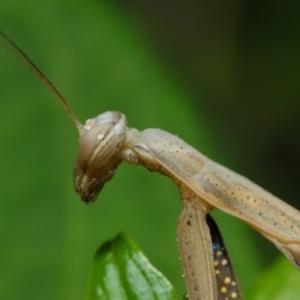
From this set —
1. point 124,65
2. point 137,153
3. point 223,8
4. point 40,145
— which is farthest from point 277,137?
point 137,153

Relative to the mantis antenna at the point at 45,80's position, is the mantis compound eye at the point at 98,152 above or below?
below

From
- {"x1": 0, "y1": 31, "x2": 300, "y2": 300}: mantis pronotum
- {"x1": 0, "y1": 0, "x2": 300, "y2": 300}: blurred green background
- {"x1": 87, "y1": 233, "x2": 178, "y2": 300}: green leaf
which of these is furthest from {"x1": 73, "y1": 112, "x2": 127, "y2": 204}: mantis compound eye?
{"x1": 0, "y1": 0, "x2": 300, "y2": 300}: blurred green background

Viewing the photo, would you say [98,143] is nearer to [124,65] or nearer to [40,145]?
[40,145]

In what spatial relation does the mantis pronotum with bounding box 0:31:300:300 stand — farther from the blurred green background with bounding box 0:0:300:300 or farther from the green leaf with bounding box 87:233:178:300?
the blurred green background with bounding box 0:0:300:300

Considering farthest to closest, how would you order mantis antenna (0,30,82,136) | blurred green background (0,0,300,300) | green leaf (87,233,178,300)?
blurred green background (0,0,300,300) → mantis antenna (0,30,82,136) → green leaf (87,233,178,300)

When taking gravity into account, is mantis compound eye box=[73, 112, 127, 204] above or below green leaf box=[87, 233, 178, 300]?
above

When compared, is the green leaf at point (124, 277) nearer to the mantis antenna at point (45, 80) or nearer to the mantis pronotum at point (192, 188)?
the mantis pronotum at point (192, 188)

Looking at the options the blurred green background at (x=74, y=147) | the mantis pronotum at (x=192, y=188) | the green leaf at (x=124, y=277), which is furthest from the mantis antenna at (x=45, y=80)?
the blurred green background at (x=74, y=147)
